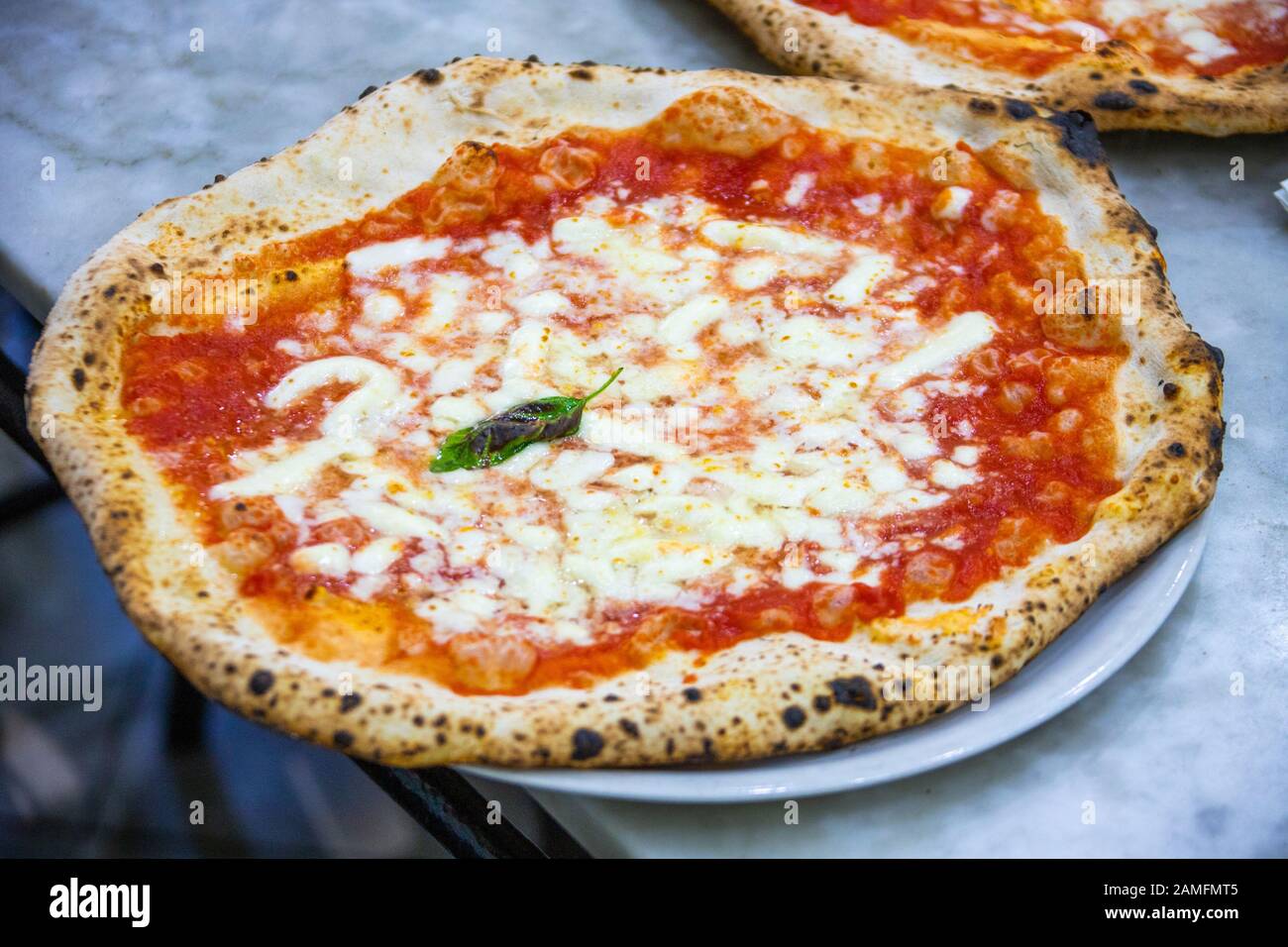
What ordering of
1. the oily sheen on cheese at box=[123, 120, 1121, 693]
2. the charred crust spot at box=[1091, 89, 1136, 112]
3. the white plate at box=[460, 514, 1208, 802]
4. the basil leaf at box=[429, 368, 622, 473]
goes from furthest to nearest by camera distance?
the charred crust spot at box=[1091, 89, 1136, 112] → the basil leaf at box=[429, 368, 622, 473] → the oily sheen on cheese at box=[123, 120, 1121, 693] → the white plate at box=[460, 514, 1208, 802]

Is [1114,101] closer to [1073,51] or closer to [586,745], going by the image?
[1073,51]

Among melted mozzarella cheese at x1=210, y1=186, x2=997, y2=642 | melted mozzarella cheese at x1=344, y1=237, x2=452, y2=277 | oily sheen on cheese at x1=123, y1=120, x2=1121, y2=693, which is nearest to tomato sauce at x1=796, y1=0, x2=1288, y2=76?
oily sheen on cheese at x1=123, y1=120, x2=1121, y2=693

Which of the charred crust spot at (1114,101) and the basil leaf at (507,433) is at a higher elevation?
the charred crust spot at (1114,101)

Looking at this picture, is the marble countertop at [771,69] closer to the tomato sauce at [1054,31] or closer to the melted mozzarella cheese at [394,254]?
the tomato sauce at [1054,31]

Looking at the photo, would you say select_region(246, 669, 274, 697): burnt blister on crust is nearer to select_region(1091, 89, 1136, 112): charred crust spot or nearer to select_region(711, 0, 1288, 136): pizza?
select_region(711, 0, 1288, 136): pizza

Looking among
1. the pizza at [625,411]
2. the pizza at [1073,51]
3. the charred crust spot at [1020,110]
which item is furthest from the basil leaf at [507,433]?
the pizza at [1073,51]

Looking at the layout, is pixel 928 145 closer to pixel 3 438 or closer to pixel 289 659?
pixel 289 659
